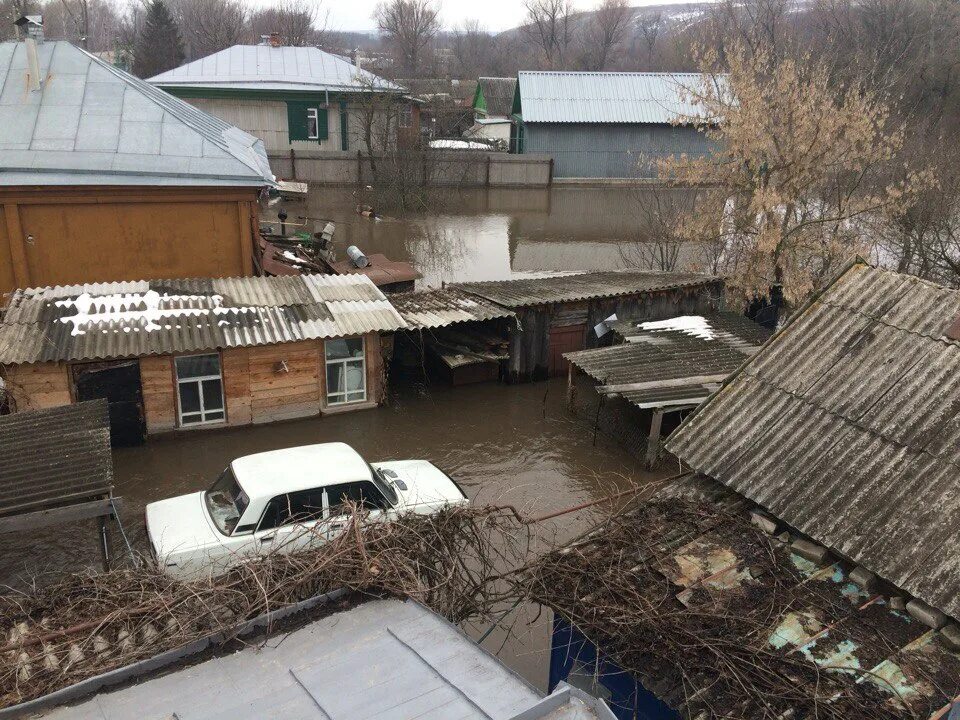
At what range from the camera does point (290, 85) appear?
39.4m

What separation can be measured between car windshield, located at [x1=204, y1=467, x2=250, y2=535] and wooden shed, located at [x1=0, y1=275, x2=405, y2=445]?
4.29 metres

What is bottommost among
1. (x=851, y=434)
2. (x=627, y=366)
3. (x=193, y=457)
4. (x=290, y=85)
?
(x=193, y=457)

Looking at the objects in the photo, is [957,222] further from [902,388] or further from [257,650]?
[257,650]

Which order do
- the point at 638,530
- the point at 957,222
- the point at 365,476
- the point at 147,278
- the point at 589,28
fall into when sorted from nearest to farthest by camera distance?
the point at 638,530, the point at 365,476, the point at 147,278, the point at 957,222, the point at 589,28

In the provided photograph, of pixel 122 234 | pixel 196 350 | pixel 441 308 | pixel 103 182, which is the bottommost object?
pixel 196 350

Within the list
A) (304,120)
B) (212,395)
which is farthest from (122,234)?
(304,120)

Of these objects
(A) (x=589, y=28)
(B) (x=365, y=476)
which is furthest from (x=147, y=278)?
(A) (x=589, y=28)

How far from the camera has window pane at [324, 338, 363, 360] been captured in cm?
1436

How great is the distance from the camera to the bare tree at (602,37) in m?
86.0

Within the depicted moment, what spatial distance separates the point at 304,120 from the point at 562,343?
29.0 meters

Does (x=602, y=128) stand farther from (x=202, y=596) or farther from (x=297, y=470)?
(x=202, y=596)

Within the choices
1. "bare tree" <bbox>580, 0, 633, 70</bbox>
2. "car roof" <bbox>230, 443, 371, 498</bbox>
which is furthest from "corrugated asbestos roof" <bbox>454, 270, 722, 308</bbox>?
"bare tree" <bbox>580, 0, 633, 70</bbox>

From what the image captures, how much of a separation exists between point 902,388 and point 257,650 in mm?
5910

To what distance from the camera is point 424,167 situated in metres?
39.1
